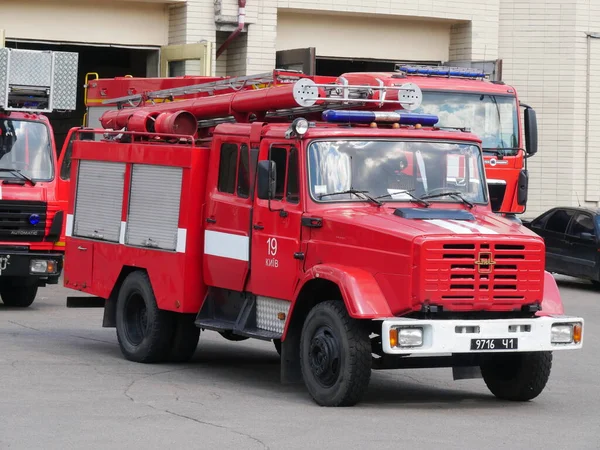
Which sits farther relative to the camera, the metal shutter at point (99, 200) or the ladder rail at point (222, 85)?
the metal shutter at point (99, 200)

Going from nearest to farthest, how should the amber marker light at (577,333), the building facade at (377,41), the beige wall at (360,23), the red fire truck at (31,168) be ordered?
the amber marker light at (577,333)
the red fire truck at (31,168)
the building facade at (377,41)
the beige wall at (360,23)

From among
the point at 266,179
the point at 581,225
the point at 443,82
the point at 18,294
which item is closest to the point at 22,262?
the point at 18,294

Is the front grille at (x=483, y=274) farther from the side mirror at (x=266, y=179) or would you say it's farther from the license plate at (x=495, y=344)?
the side mirror at (x=266, y=179)

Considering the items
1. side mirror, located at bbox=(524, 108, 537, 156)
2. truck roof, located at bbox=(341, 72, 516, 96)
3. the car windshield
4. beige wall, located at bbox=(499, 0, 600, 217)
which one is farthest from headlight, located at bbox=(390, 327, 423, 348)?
beige wall, located at bbox=(499, 0, 600, 217)

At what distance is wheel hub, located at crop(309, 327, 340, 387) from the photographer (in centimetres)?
1054

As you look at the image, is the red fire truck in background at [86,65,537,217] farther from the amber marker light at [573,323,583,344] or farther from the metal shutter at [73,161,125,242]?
the amber marker light at [573,323,583,344]

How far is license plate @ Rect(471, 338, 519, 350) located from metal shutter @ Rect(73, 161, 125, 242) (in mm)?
4848

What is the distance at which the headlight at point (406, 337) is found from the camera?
10.1 meters

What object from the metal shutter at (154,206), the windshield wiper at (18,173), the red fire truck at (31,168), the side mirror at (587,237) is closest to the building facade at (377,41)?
the side mirror at (587,237)

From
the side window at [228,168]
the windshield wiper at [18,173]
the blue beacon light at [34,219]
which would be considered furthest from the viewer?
the windshield wiper at [18,173]

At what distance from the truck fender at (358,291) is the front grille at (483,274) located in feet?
1.20

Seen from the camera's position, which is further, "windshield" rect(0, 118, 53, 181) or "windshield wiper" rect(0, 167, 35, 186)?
"windshield" rect(0, 118, 53, 181)

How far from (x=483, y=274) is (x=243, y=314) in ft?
8.56

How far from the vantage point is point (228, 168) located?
40.7 feet
